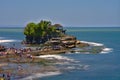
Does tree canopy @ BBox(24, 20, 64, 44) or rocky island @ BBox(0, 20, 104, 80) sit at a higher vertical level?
tree canopy @ BBox(24, 20, 64, 44)

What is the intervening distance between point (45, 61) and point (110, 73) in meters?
22.0

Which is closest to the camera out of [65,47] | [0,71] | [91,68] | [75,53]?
[0,71]

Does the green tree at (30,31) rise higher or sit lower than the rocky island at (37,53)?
higher

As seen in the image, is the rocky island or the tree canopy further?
the tree canopy

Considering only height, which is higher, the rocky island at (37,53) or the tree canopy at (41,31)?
the tree canopy at (41,31)

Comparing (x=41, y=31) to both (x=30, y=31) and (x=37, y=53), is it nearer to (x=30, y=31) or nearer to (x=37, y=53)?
(x=30, y=31)

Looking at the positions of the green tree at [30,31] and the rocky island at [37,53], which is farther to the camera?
the green tree at [30,31]

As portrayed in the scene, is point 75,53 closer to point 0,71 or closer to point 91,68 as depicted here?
point 91,68

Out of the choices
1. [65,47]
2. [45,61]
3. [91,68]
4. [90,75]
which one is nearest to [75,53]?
[65,47]

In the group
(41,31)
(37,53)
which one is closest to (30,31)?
(41,31)

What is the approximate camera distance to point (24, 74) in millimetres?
72625

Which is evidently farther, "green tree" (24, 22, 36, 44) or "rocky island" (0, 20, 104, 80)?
"green tree" (24, 22, 36, 44)

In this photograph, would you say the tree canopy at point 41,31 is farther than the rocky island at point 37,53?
Yes

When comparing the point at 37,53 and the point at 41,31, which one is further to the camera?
the point at 41,31
